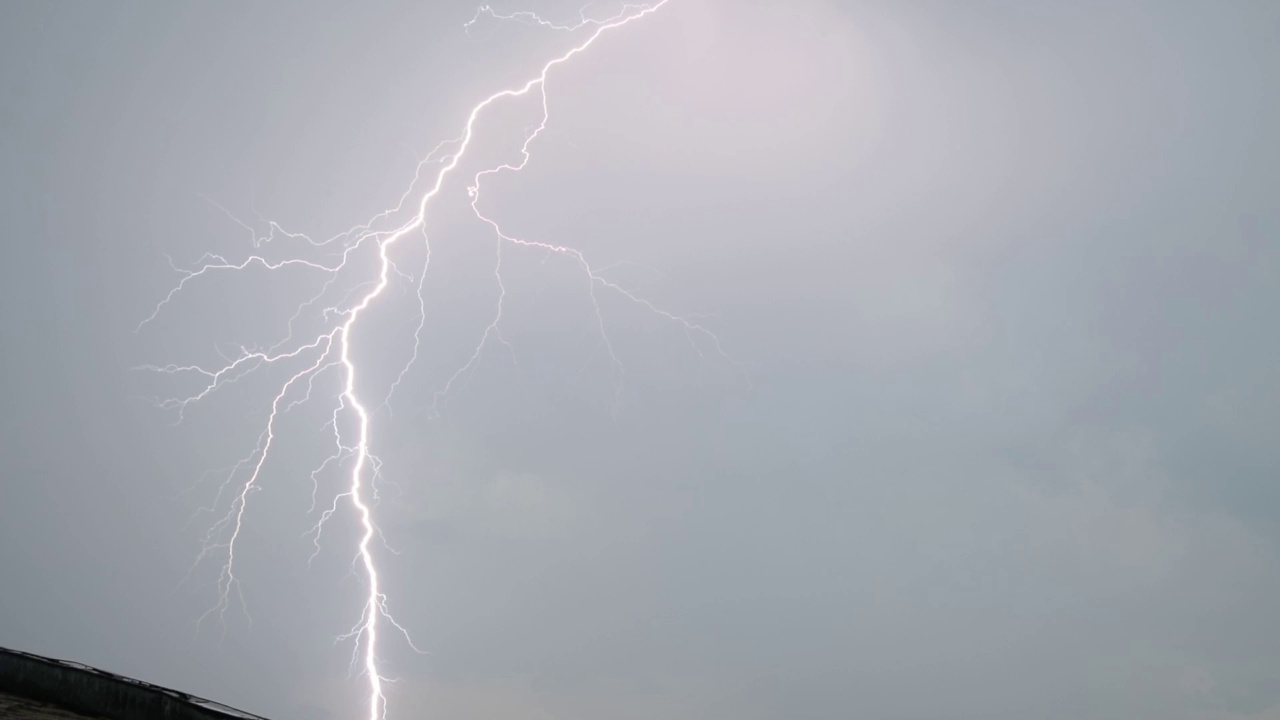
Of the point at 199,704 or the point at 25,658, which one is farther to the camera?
the point at 25,658

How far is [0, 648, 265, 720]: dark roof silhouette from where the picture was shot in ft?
14.0

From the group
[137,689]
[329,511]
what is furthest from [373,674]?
[137,689]

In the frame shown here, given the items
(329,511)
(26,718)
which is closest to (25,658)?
(26,718)

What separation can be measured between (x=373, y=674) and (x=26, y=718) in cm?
1376

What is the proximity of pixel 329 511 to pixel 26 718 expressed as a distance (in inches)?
970

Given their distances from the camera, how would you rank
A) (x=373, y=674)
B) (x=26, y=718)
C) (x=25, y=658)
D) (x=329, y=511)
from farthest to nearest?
(x=329, y=511) < (x=373, y=674) < (x=25, y=658) < (x=26, y=718)

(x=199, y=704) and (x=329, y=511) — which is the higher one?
(x=329, y=511)

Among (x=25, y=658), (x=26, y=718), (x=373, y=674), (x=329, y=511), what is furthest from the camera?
(x=329, y=511)

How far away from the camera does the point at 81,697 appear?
468 cm

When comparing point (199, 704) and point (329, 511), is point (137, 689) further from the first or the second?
point (329, 511)

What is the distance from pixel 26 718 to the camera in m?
4.18

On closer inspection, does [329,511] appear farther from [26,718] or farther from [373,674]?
[26,718]

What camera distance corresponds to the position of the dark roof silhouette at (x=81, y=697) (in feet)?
14.0

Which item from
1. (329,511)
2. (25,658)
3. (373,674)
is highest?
(329,511)
